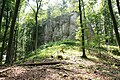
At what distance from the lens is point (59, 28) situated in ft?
157

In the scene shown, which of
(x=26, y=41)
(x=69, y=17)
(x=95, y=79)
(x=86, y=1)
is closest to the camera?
(x=95, y=79)

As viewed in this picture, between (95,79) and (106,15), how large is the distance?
28926 mm

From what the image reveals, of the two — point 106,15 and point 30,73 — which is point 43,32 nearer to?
point 106,15

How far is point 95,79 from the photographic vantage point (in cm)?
872

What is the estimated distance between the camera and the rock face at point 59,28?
43.9m

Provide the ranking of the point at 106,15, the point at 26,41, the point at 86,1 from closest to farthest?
the point at 86,1
the point at 106,15
the point at 26,41

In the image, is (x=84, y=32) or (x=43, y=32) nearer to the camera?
Result: (x=84, y=32)

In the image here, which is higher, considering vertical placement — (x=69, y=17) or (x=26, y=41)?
(x=69, y=17)

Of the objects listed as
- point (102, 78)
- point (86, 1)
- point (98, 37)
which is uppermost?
point (86, 1)

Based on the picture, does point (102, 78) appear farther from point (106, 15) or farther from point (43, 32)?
point (43, 32)

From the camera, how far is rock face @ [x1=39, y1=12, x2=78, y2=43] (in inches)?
1730

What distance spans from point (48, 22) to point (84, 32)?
117 feet

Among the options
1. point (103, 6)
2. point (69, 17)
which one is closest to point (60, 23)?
point (69, 17)

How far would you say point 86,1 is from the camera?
21.1m
